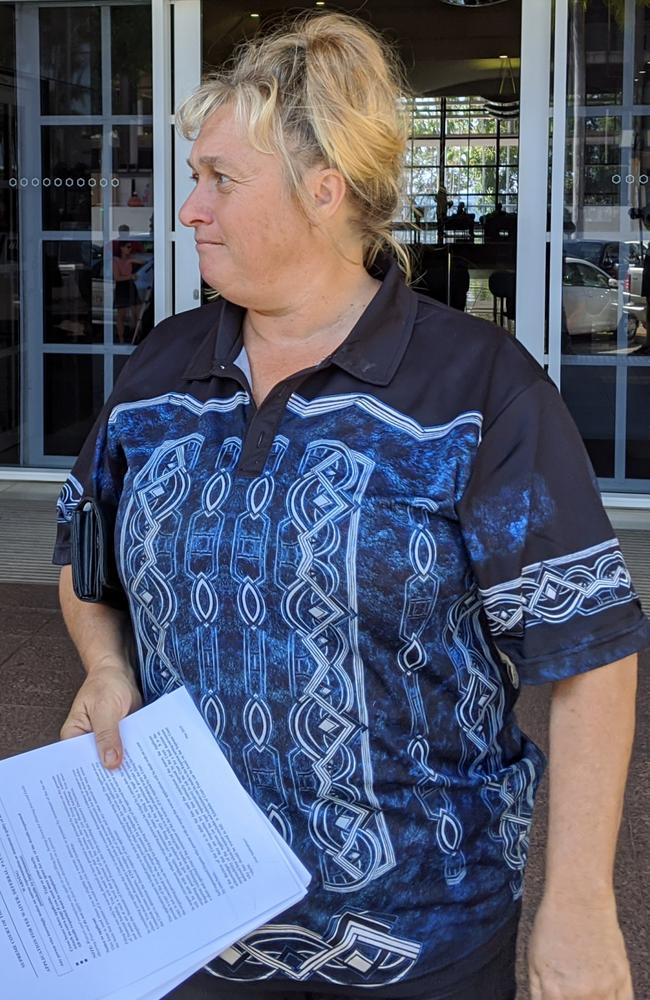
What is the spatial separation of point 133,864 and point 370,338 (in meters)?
0.66

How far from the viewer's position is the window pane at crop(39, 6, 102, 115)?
7.55 meters

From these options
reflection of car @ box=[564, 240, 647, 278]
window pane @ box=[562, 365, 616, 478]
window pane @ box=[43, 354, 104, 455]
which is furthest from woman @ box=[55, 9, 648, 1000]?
window pane @ box=[43, 354, 104, 455]

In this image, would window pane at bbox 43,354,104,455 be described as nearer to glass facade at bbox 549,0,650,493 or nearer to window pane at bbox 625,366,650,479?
glass facade at bbox 549,0,650,493

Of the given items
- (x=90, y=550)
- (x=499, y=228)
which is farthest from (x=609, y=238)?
(x=499, y=228)

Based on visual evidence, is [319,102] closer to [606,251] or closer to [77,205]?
[606,251]

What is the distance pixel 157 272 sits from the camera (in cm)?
761

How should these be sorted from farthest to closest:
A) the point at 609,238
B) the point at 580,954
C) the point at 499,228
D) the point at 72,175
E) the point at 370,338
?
the point at 499,228
the point at 72,175
the point at 609,238
the point at 370,338
the point at 580,954

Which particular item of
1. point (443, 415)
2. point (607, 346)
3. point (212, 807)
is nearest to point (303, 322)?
point (443, 415)

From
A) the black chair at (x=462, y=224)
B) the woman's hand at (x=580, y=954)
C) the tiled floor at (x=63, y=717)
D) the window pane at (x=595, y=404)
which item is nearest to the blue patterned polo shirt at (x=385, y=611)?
the woman's hand at (x=580, y=954)

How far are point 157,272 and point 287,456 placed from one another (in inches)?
249

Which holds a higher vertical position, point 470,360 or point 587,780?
point 470,360

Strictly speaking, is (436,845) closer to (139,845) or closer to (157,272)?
(139,845)

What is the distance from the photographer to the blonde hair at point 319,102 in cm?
152

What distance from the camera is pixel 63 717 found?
178 inches
